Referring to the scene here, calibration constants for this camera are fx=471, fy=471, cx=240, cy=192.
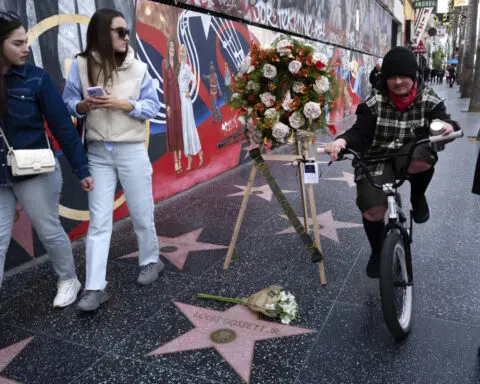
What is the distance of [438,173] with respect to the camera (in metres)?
7.23

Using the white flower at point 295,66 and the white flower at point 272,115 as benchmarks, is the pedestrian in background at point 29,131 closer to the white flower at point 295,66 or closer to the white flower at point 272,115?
the white flower at point 272,115

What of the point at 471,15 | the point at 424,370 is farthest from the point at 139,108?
the point at 471,15

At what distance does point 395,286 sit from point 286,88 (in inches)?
60.0

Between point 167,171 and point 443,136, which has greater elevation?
point 443,136

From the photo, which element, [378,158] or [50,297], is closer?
[378,158]

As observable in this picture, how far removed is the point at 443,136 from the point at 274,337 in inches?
59.3

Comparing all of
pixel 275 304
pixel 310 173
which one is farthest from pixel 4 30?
pixel 275 304

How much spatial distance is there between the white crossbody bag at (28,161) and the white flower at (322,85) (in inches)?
71.0

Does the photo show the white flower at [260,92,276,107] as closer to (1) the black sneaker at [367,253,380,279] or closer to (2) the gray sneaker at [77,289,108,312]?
(1) the black sneaker at [367,253,380,279]

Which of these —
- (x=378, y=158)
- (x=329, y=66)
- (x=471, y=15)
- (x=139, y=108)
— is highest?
(x=471, y=15)

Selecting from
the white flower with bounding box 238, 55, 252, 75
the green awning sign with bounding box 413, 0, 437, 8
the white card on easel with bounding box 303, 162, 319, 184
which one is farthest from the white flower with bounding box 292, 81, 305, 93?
the green awning sign with bounding box 413, 0, 437, 8

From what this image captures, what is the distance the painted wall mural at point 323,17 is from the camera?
27.0 ft

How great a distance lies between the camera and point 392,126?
313cm

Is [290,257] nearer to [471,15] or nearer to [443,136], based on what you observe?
[443,136]
